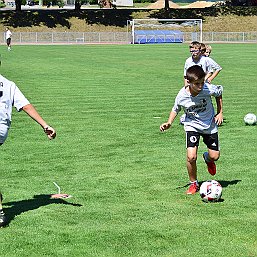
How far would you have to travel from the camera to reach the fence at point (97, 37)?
7438 centimetres

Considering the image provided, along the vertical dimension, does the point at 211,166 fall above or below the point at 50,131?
below

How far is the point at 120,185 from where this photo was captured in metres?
9.65

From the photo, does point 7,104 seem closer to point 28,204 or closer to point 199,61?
point 28,204

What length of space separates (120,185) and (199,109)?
157 centimetres

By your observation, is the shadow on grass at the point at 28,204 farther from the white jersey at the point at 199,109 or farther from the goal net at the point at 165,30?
the goal net at the point at 165,30

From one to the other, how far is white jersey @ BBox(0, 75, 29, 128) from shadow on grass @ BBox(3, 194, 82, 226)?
1.18 m

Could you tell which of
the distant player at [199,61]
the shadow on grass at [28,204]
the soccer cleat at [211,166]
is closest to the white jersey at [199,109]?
the soccer cleat at [211,166]

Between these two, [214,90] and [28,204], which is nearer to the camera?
[28,204]

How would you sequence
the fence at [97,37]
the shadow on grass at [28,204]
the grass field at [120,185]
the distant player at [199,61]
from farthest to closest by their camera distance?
the fence at [97,37]
the distant player at [199,61]
the shadow on grass at [28,204]
the grass field at [120,185]

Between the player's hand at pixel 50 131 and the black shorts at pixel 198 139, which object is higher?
the player's hand at pixel 50 131

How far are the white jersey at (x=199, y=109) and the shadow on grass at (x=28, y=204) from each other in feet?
6.12

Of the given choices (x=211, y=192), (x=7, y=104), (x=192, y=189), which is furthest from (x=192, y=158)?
(x=7, y=104)

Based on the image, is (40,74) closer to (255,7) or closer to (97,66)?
(97,66)

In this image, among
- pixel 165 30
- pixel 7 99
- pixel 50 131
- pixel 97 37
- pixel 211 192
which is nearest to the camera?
pixel 7 99
